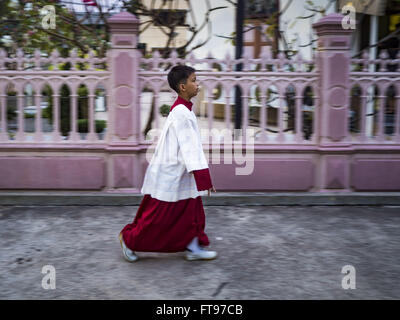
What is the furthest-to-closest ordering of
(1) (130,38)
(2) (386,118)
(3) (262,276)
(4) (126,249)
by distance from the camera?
1. (2) (386,118)
2. (1) (130,38)
3. (4) (126,249)
4. (3) (262,276)

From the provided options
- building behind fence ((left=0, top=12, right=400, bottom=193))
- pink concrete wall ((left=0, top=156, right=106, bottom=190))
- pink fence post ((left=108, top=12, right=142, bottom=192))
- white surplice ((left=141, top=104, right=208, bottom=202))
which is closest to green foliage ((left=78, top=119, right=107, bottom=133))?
building behind fence ((left=0, top=12, right=400, bottom=193))

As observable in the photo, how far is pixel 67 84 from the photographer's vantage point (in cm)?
602

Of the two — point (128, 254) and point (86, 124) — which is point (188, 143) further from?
point (86, 124)

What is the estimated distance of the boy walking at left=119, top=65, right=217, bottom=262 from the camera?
4062mm

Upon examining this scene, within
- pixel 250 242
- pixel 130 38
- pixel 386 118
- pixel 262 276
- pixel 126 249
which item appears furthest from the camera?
pixel 386 118

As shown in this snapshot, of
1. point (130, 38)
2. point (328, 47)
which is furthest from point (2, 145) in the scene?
point (328, 47)

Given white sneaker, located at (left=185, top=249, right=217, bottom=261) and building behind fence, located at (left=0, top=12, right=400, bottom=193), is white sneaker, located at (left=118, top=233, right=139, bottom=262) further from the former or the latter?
building behind fence, located at (left=0, top=12, right=400, bottom=193)

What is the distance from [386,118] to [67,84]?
454 centimetres

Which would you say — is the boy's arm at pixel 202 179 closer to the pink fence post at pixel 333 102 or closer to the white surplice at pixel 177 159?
the white surplice at pixel 177 159

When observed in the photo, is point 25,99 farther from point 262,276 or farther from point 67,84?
point 262,276

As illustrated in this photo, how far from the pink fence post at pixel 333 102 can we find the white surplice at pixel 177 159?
260cm

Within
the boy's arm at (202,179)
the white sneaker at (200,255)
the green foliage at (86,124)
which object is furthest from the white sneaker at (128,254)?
the green foliage at (86,124)

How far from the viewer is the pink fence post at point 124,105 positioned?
591 cm

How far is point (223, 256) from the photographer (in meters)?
4.36
